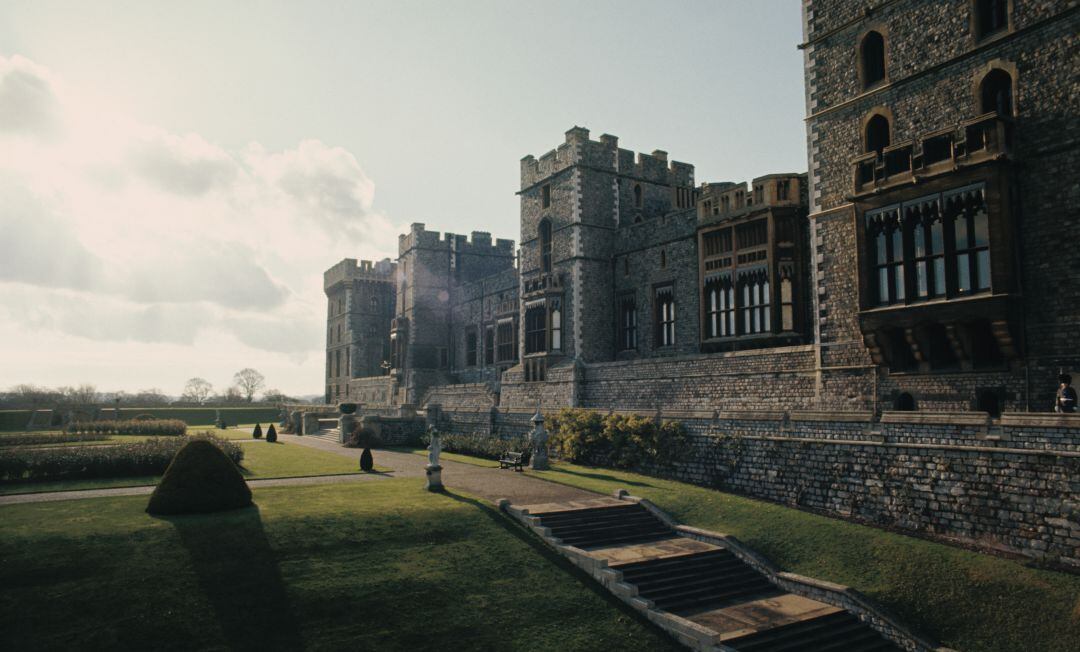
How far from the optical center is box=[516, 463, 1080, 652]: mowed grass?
12961 millimetres

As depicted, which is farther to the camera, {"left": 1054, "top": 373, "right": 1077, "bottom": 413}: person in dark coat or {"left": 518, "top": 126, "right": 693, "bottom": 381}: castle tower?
{"left": 518, "top": 126, "right": 693, "bottom": 381}: castle tower

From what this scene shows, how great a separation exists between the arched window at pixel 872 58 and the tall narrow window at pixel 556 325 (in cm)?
1841

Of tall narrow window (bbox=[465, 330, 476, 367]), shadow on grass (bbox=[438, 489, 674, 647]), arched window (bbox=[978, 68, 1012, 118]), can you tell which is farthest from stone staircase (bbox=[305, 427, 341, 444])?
arched window (bbox=[978, 68, 1012, 118])

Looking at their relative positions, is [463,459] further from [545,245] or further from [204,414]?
[204,414]

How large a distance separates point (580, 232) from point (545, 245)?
3.19 meters

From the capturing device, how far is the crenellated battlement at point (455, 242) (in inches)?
2130

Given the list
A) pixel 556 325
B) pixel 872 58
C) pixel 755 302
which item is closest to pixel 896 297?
pixel 755 302

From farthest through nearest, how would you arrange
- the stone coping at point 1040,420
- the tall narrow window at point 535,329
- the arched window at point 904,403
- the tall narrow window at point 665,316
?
the tall narrow window at point 535,329 < the tall narrow window at point 665,316 < the arched window at point 904,403 < the stone coping at point 1040,420

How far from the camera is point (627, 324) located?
35062 millimetres

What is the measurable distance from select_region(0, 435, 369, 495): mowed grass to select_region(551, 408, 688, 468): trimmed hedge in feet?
25.2

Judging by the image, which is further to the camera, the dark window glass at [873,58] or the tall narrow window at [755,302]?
the tall narrow window at [755,302]

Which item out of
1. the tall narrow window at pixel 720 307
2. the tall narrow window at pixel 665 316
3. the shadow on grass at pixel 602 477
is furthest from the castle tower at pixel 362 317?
the tall narrow window at pixel 720 307

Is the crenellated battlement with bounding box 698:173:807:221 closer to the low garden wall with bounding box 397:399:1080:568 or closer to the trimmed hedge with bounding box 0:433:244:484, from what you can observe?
the low garden wall with bounding box 397:399:1080:568

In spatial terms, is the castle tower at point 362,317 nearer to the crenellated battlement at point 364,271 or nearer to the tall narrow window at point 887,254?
the crenellated battlement at point 364,271
